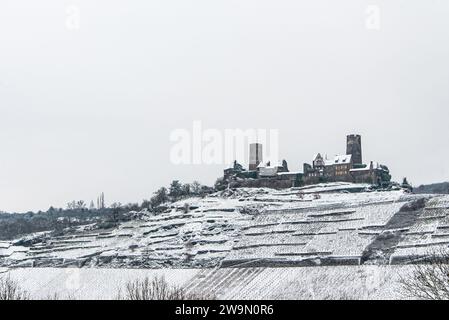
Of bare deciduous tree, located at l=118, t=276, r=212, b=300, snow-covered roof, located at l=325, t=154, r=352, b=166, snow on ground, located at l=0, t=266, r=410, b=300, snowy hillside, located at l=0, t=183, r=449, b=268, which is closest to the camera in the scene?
bare deciduous tree, located at l=118, t=276, r=212, b=300

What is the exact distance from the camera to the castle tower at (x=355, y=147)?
164 m

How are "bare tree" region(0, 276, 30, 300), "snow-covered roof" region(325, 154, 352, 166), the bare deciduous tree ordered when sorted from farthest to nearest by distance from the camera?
"snow-covered roof" region(325, 154, 352, 166)
"bare tree" region(0, 276, 30, 300)
the bare deciduous tree

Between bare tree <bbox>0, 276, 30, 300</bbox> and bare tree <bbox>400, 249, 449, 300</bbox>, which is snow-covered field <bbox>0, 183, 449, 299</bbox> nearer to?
bare tree <bbox>0, 276, 30, 300</bbox>

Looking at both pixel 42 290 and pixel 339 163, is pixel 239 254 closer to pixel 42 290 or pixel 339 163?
pixel 42 290

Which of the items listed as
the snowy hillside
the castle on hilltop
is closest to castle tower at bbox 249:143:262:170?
the castle on hilltop

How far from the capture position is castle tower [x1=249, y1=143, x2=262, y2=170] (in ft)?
557

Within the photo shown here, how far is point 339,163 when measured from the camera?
532ft

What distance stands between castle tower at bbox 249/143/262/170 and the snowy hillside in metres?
32.8

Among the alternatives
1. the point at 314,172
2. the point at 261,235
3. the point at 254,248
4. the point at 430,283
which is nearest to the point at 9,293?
the point at 430,283

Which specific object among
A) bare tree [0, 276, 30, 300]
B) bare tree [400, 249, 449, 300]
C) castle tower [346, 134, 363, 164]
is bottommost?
bare tree [0, 276, 30, 300]

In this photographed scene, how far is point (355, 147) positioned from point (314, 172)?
11.3m
